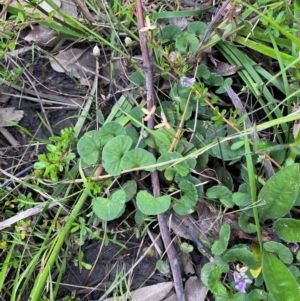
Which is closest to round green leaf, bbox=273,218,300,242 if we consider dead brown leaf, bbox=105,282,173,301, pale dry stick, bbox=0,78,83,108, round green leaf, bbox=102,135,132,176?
dead brown leaf, bbox=105,282,173,301

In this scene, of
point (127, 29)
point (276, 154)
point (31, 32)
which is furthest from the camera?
point (31, 32)

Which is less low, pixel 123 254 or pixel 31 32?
pixel 31 32

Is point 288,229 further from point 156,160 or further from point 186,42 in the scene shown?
point 186,42

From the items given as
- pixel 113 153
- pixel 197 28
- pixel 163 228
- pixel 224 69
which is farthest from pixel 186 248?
pixel 197 28

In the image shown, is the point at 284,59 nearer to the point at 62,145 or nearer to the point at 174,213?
the point at 174,213

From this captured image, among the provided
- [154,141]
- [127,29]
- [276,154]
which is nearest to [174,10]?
[127,29]

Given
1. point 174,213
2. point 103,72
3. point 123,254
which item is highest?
point 103,72
